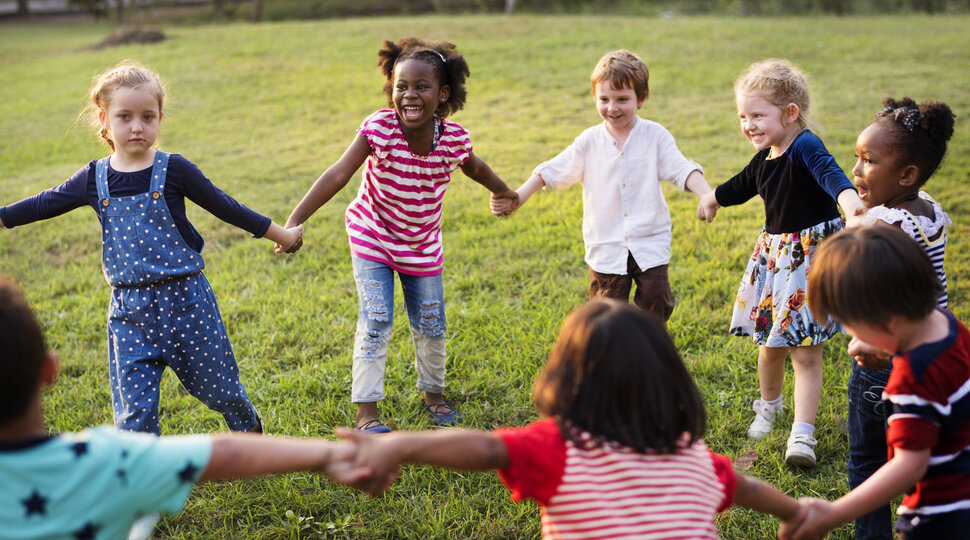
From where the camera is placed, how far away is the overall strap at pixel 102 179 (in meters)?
2.97

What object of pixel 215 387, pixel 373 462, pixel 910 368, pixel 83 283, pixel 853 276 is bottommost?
pixel 83 283

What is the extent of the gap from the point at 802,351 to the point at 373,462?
2379 millimetres

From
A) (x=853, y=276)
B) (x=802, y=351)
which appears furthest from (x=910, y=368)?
(x=802, y=351)

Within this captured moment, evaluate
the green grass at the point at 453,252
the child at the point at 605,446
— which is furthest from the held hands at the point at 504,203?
the child at the point at 605,446

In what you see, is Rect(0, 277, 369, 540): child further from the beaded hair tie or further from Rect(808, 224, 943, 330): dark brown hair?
the beaded hair tie

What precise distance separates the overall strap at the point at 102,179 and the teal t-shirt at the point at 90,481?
5.12 feet

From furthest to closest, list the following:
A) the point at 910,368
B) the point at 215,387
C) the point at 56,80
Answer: the point at 56,80 → the point at 215,387 → the point at 910,368

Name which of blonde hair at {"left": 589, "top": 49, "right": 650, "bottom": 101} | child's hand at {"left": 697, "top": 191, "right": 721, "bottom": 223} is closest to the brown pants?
child's hand at {"left": 697, "top": 191, "right": 721, "bottom": 223}

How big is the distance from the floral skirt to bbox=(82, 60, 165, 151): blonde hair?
268cm

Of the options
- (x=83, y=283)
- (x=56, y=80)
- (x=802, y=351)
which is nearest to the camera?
(x=802, y=351)

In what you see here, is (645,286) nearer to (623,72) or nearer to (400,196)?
(623,72)

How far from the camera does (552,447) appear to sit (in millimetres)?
1824

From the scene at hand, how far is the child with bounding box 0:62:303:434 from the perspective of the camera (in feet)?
9.79

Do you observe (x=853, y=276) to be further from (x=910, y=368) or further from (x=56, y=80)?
(x=56, y=80)
